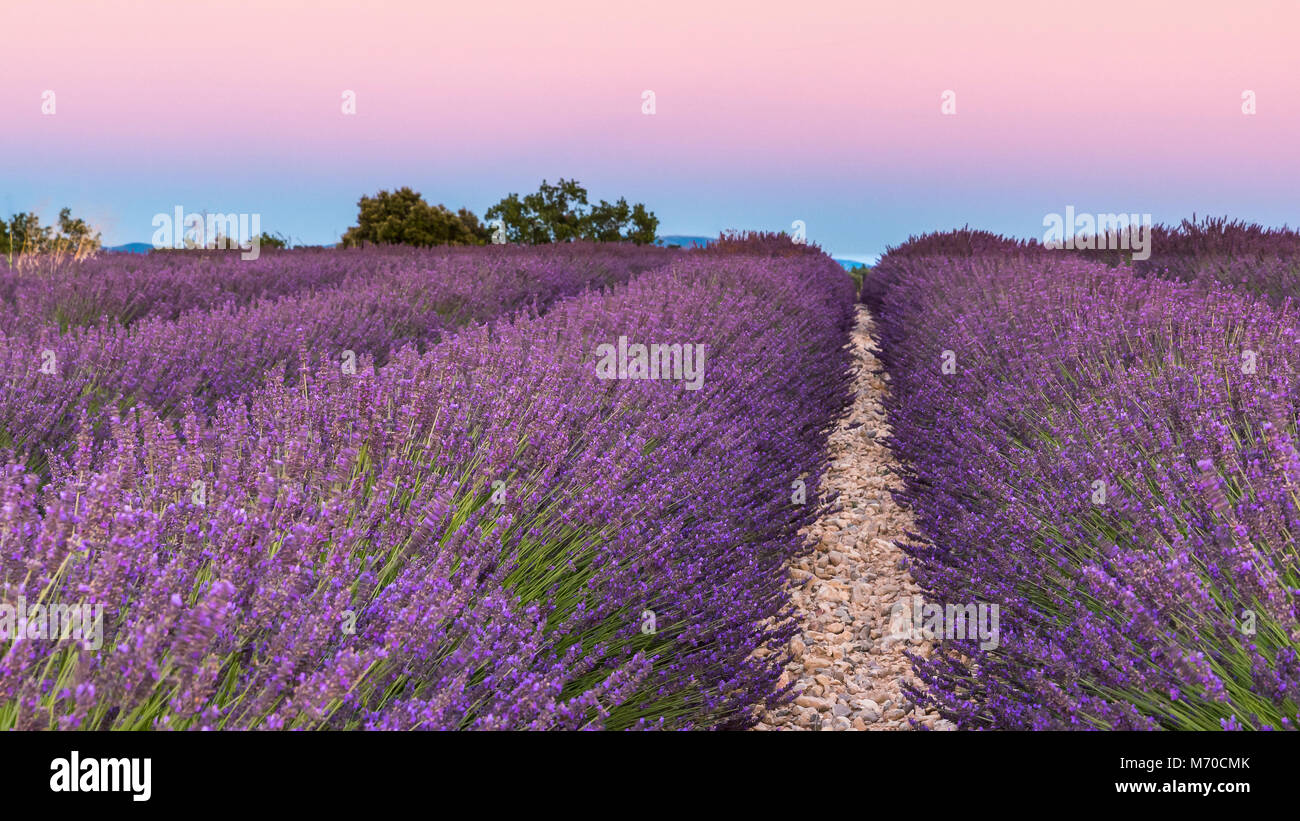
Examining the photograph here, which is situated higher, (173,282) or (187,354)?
(173,282)

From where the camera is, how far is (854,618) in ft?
11.8

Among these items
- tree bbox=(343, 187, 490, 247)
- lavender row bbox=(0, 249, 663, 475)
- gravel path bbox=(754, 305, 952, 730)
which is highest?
tree bbox=(343, 187, 490, 247)

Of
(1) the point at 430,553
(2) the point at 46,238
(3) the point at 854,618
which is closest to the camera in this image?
(1) the point at 430,553

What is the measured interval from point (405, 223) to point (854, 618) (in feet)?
75.8

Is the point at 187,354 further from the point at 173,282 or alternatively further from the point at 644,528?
the point at 173,282

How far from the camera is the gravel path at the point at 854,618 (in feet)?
9.46

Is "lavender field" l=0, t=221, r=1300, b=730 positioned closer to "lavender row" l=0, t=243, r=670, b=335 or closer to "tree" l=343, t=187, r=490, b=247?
"lavender row" l=0, t=243, r=670, b=335

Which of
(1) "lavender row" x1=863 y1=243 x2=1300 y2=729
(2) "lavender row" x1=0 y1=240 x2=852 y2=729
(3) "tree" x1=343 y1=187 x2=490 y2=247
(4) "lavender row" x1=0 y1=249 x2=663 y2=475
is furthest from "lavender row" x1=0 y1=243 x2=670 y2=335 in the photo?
(3) "tree" x1=343 y1=187 x2=490 y2=247

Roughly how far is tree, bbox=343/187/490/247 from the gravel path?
68.9 feet

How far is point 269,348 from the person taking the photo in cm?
433

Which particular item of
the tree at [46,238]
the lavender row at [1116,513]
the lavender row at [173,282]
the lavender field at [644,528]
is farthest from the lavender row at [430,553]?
the tree at [46,238]

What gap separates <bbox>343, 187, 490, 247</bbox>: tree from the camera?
24.5 meters

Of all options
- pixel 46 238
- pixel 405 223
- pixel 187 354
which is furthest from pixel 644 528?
pixel 405 223
